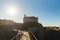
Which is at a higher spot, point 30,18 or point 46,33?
point 30,18

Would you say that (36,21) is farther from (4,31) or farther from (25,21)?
(4,31)

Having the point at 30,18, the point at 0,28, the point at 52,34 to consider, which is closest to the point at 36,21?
the point at 30,18

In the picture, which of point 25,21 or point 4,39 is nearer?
point 4,39

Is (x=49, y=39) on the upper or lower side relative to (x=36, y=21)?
lower

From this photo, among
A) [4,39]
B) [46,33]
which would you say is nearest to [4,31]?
[4,39]

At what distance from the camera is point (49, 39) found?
42.0m

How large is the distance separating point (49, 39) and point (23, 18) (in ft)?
68.4

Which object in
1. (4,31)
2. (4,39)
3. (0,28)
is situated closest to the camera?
(4,39)

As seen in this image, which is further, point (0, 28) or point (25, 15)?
point (25, 15)

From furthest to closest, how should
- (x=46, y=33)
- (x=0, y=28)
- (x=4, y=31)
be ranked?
(x=46, y=33) < (x=0, y=28) < (x=4, y=31)

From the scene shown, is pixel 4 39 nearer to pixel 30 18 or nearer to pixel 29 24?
pixel 29 24

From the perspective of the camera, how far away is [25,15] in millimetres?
56750

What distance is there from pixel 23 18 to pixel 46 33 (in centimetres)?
1997

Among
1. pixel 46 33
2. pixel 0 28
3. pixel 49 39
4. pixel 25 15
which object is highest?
pixel 25 15
